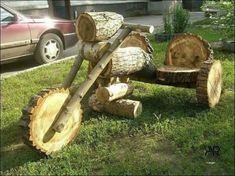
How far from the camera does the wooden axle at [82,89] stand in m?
4.34

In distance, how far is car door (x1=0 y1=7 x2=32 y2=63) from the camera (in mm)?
8117

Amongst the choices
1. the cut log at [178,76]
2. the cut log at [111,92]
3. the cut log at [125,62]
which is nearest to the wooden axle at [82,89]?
the cut log at [125,62]

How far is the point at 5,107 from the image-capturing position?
607cm

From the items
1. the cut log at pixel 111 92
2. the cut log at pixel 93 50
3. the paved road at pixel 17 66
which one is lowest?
the paved road at pixel 17 66

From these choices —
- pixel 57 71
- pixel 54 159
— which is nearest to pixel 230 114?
pixel 54 159

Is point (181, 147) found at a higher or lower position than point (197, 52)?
lower

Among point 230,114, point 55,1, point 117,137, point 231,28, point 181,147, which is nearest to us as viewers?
point 181,147

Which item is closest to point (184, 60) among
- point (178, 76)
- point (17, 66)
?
point (178, 76)

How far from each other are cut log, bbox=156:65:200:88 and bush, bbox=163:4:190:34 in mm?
4675

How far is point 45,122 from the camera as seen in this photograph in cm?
430

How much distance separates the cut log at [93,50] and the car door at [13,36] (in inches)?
140

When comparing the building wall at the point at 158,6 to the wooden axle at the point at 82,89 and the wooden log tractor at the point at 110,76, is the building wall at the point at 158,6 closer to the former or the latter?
the wooden log tractor at the point at 110,76

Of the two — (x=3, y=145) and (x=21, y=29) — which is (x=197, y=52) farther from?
(x=21, y=29)

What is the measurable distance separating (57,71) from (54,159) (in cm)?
378
